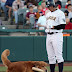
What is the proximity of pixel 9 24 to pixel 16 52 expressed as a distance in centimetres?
294

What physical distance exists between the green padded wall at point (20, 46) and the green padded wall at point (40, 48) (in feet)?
0.63

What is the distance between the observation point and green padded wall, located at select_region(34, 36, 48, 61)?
11.4 metres

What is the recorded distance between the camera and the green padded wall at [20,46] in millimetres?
11312

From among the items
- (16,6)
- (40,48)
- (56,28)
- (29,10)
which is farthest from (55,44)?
(16,6)

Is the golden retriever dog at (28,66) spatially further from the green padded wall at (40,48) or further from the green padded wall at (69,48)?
the green padded wall at (69,48)

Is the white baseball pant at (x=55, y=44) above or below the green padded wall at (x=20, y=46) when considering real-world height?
above

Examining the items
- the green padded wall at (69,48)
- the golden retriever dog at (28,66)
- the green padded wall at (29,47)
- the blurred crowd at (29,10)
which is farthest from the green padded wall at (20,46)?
the golden retriever dog at (28,66)

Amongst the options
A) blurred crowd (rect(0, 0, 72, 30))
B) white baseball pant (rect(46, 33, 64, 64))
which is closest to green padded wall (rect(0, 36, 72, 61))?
blurred crowd (rect(0, 0, 72, 30))

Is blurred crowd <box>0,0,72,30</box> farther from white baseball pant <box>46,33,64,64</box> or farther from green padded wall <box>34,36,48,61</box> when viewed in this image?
white baseball pant <box>46,33,64,64</box>

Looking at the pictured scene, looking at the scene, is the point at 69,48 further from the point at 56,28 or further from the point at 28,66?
the point at 28,66

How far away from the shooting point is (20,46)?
37.4 feet

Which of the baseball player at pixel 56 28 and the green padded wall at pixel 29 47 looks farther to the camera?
the green padded wall at pixel 29 47

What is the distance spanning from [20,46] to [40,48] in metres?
0.78

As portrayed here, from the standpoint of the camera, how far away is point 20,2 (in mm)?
14570
